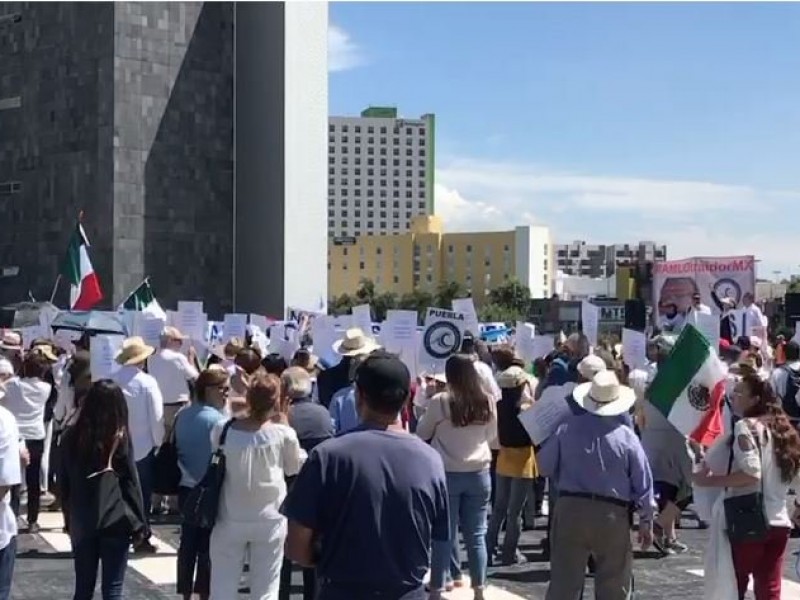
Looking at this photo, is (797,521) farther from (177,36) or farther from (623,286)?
(623,286)

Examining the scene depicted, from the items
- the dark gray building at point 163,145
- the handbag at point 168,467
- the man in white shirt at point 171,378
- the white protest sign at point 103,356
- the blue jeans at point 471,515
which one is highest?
the dark gray building at point 163,145

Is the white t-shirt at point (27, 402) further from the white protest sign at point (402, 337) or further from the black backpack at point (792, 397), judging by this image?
the black backpack at point (792, 397)

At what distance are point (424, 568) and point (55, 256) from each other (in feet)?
167

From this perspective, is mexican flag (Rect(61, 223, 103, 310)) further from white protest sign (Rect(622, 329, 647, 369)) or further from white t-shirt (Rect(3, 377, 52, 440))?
white protest sign (Rect(622, 329, 647, 369))

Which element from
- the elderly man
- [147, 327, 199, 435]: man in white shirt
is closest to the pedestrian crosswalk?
[147, 327, 199, 435]: man in white shirt

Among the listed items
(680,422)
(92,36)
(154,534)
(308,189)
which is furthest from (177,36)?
(680,422)

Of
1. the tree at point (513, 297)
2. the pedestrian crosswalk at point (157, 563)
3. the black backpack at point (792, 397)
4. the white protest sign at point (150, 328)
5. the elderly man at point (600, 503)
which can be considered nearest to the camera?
the elderly man at point (600, 503)

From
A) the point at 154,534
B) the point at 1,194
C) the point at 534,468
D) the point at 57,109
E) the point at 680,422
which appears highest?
the point at 57,109

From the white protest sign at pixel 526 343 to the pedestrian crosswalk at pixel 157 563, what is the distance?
19.4ft

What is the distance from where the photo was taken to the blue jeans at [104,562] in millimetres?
6934

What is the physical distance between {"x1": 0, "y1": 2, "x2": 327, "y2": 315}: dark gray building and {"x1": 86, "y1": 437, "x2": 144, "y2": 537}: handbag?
146ft

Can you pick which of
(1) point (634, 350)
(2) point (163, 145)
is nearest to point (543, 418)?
(1) point (634, 350)

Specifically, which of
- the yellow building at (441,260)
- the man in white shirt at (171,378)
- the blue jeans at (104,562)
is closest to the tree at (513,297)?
the yellow building at (441,260)

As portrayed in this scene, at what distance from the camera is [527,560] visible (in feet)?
35.4
